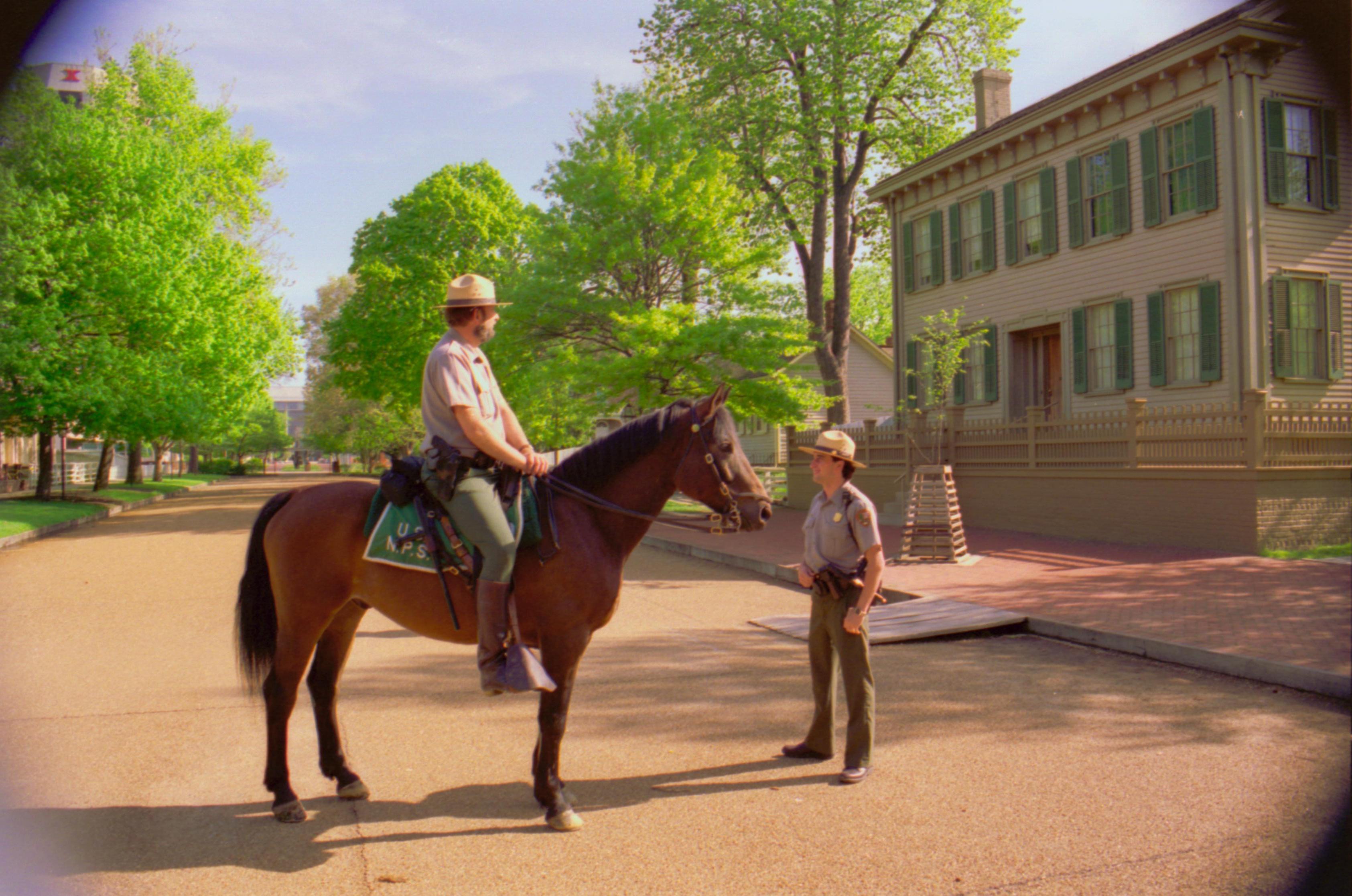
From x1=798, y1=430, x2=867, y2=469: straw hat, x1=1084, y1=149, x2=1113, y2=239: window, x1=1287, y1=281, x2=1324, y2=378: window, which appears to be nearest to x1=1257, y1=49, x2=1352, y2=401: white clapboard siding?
x1=1287, y1=281, x2=1324, y2=378: window

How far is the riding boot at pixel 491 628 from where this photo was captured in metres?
4.39

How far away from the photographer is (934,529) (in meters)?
14.4

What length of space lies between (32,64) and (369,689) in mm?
5204

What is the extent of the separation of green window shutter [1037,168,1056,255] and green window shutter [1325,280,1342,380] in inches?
221

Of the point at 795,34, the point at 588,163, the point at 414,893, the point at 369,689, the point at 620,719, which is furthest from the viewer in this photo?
the point at 795,34

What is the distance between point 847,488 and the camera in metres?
5.30

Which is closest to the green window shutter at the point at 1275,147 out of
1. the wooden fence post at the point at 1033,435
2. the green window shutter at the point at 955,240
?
the wooden fence post at the point at 1033,435

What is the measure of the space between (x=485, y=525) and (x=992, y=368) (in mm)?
20034

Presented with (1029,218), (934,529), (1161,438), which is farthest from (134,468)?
(1161,438)

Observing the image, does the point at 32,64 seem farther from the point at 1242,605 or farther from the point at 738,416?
the point at 738,416

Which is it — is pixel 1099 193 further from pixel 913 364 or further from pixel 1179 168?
pixel 913 364

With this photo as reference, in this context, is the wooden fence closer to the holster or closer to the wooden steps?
the wooden steps

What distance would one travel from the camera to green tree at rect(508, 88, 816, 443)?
2144 centimetres

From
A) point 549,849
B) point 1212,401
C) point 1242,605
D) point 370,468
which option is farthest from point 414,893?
point 370,468
